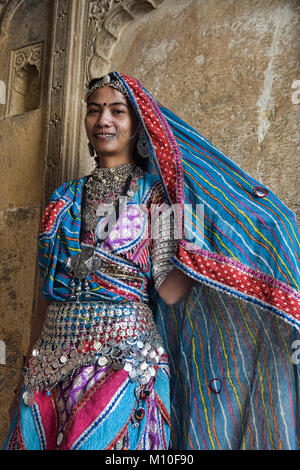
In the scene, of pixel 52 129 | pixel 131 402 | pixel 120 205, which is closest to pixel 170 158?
pixel 120 205

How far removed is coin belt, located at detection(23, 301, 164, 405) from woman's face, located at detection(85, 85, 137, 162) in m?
0.55

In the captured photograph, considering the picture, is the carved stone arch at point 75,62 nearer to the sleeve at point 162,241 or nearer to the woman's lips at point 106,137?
the woman's lips at point 106,137

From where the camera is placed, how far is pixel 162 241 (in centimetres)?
152

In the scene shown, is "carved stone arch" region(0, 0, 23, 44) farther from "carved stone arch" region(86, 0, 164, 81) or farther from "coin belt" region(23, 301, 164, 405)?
"coin belt" region(23, 301, 164, 405)

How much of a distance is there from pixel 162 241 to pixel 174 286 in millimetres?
147

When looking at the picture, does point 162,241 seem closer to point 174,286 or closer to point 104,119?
point 174,286

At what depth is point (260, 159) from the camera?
1977 mm

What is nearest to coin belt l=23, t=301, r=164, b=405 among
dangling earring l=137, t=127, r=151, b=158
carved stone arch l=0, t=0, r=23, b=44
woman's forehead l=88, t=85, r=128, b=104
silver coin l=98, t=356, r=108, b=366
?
silver coin l=98, t=356, r=108, b=366

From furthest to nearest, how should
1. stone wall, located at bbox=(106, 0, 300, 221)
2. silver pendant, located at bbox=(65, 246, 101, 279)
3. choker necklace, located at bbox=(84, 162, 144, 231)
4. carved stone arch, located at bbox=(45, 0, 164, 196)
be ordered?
carved stone arch, located at bbox=(45, 0, 164, 196) → stone wall, located at bbox=(106, 0, 300, 221) → choker necklace, located at bbox=(84, 162, 144, 231) → silver pendant, located at bbox=(65, 246, 101, 279)

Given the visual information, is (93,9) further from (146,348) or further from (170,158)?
(146,348)

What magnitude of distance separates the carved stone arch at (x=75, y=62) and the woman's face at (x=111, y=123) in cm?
71

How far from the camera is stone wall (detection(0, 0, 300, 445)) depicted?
77.7 inches

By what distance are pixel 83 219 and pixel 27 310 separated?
3.10 feet
